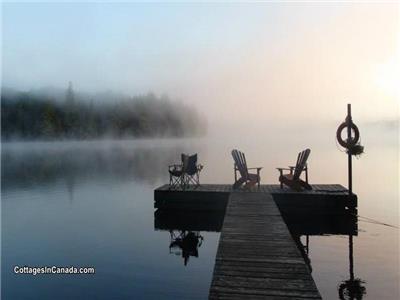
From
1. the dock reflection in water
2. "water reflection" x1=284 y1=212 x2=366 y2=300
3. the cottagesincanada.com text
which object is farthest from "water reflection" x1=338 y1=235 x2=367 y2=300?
the cottagesincanada.com text

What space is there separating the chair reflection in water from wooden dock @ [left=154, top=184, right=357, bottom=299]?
86 centimetres

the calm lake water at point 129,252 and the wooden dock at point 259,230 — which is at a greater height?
the wooden dock at point 259,230

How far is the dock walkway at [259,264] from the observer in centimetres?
546

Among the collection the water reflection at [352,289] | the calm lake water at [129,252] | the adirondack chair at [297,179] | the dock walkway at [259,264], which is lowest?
the water reflection at [352,289]

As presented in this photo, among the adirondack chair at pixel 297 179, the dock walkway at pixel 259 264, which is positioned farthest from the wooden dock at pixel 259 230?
the adirondack chair at pixel 297 179

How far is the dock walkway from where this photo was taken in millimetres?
5457

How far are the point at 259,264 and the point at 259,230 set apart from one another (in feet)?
7.96

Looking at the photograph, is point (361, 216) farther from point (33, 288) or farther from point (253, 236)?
point (33, 288)

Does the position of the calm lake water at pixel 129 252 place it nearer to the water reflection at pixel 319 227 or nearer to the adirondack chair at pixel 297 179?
the water reflection at pixel 319 227

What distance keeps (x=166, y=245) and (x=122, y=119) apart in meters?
185

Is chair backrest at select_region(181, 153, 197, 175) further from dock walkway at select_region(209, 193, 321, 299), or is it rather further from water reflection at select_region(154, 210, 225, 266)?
dock walkway at select_region(209, 193, 321, 299)

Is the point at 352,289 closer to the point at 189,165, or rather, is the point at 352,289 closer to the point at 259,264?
the point at 259,264

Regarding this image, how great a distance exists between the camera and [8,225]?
1595 cm

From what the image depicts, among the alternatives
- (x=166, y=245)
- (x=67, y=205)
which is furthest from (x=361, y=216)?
(x=67, y=205)
